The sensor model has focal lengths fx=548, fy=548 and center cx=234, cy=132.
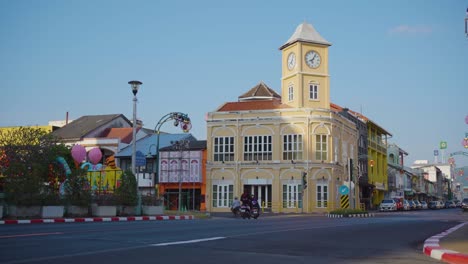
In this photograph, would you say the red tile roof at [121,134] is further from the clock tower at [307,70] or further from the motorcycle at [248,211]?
the motorcycle at [248,211]

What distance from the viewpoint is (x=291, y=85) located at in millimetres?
55375

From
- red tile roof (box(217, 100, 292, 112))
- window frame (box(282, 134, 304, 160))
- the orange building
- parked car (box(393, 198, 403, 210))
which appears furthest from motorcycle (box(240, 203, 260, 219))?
parked car (box(393, 198, 403, 210))

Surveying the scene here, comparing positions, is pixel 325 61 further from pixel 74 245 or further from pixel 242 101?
pixel 74 245

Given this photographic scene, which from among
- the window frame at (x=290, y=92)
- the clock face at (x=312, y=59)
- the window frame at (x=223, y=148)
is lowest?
the window frame at (x=223, y=148)

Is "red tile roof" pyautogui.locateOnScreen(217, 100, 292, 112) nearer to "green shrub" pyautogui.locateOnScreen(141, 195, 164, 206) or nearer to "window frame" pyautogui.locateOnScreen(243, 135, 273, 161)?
"window frame" pyautogui.locateOnScreen(243, 135, 273, 161)

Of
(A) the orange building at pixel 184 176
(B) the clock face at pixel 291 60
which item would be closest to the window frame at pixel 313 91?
(B) the clock face at pixel 291 60

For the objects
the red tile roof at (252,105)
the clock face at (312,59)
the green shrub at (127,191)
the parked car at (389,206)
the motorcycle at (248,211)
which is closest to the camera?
the green shrub at (127,191)

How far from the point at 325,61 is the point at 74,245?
153 ft

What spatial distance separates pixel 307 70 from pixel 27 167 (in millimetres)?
33848

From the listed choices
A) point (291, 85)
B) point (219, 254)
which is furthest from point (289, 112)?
point (219, 254)

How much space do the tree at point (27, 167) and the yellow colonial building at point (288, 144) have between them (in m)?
24.5

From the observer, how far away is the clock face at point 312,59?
54.6m

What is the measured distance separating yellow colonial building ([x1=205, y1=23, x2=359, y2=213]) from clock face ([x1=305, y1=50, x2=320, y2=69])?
100mm

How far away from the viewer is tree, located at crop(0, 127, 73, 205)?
25.2 m
